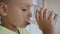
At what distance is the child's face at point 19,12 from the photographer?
521 mm

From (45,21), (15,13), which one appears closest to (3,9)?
(15,13)

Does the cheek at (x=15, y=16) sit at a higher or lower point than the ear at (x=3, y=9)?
lower

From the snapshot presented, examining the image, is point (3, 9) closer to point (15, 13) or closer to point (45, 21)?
point (15, 13)

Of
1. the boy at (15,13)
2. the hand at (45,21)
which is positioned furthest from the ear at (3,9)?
the hand at (45,21)

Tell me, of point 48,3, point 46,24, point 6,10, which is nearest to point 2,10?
point 6,10

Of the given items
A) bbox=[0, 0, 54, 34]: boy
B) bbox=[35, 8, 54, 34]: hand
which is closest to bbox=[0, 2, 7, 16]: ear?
bbox=[0, 0, 54, 34]: boy

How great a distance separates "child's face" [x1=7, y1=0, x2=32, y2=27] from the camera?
1.71 feet

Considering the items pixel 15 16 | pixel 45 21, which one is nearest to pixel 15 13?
pixel 15 16

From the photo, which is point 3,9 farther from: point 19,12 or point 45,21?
point 45,21

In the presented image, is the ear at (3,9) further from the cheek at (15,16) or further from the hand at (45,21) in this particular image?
the hand at (45,21)

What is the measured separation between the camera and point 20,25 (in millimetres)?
527

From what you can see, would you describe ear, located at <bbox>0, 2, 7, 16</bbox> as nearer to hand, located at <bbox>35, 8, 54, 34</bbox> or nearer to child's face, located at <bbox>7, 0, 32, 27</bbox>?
child's face, located at <bbox>7, 0, 32, 27</bbox>

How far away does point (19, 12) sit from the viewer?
528mm

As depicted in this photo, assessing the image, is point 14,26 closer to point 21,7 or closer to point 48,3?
point 21,7
